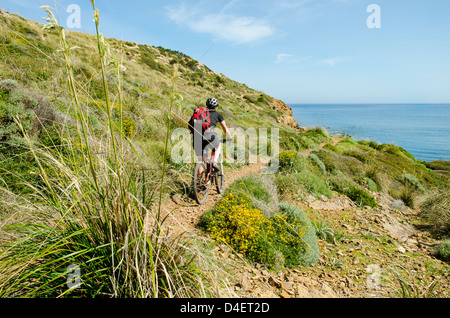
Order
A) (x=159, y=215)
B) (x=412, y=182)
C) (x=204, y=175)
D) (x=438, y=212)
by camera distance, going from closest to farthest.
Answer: (x=159, y=215), (x=204, y=175), (x=438, y=212), (x=412, y=182)

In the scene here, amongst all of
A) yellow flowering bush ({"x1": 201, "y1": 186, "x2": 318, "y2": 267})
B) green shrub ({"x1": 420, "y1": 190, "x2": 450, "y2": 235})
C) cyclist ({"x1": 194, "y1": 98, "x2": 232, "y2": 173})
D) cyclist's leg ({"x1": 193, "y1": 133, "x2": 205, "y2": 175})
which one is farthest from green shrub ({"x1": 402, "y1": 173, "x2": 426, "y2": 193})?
cyclist's leg ({"x1": 193, "y1": 133, "x2": 205, "y2": 175})

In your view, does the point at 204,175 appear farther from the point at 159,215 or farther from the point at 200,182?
the point at 159,215

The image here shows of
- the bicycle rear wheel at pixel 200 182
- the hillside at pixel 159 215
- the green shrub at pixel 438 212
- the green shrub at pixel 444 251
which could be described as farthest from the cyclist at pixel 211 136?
the green shrub at pixel 438 212

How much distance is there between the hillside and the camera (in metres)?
1.79

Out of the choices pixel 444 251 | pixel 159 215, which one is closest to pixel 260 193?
pixel 159 215

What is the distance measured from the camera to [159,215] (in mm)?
1979

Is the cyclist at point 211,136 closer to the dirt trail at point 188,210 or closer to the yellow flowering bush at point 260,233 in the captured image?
the dirt trail at point 188,210

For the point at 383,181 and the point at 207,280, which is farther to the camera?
the point at 383,181

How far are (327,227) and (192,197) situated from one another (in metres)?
3.55

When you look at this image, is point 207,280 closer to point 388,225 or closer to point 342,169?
point 388,225

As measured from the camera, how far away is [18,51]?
9.31 meters
